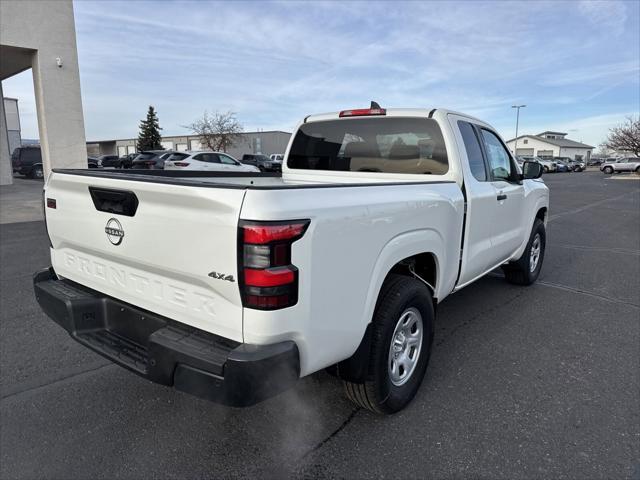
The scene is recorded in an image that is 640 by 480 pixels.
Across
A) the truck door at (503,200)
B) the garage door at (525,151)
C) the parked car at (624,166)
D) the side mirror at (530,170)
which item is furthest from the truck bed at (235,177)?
the garage door at (525,151)

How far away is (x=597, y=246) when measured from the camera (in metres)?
8.41

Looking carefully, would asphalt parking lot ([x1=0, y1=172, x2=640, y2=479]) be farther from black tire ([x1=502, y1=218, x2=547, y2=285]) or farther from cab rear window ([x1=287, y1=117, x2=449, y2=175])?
cab rear window ([x1=287, y1=117, x2=449, y2=175])

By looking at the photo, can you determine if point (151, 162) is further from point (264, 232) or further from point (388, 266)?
point (264, 232)

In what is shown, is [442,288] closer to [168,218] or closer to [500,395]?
[500,395]

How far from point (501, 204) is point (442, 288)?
56.4 inches

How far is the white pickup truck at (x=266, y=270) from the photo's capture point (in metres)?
1.85

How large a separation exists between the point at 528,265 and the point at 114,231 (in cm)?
478

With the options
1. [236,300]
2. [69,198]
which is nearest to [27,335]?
[69,198]

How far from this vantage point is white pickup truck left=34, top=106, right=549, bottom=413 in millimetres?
1853

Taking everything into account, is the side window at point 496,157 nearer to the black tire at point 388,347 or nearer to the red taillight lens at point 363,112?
the red taillight lens at point 363,112

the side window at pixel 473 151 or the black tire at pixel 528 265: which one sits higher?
the side window at pixel 473 151

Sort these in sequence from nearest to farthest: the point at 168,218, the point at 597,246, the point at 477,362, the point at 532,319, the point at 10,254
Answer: the point at 168,218 < the point at 477,362 < the point at 532,319 < the point at 10,254 < the point at 597,246

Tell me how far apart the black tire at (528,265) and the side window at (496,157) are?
3.58ft

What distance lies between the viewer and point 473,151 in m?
3.82
